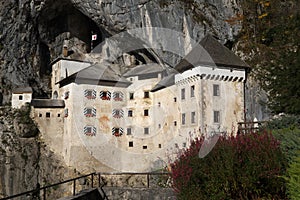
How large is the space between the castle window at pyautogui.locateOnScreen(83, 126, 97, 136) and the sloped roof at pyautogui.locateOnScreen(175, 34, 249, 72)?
9.26m

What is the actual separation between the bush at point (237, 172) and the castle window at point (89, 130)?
22157 millimetres

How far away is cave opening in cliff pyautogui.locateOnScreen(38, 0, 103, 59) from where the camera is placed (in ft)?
116

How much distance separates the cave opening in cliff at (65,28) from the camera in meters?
35.3

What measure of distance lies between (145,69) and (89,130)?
7.60 m

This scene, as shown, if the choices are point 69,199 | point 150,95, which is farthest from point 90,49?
point 69,199

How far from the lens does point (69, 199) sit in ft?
30.8

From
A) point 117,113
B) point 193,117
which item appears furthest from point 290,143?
point 117,113

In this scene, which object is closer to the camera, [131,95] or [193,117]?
[193,117]

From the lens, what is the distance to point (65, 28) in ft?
125

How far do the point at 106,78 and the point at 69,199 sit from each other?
2323 cm

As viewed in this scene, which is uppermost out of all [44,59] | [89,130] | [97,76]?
[44,59]

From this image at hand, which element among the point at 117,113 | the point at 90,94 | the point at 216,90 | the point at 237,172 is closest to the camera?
the point at 237,172

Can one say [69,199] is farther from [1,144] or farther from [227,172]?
[1,144]

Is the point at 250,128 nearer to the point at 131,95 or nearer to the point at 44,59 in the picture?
the point at 131,95
